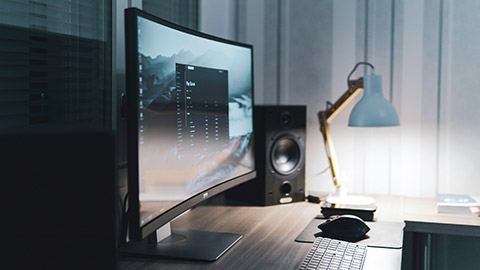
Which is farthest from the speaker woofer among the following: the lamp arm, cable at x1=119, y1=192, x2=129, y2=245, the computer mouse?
cable at x1=119, y1=192, x2=129, y2=245

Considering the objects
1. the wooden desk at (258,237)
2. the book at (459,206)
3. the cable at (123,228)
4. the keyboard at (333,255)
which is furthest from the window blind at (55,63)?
the book at (459,206)

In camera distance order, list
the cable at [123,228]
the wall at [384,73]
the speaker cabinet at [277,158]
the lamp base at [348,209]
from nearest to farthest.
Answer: the cable at [123,228] < the lamp base at [348,209] < the speaker cabinet at [277,158] < the wall at [384,73]

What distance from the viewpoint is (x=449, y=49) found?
198 cm

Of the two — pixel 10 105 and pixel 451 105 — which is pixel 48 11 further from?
pixel 451 105

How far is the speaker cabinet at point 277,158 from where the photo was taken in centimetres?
180

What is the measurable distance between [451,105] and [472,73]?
0.47 ft

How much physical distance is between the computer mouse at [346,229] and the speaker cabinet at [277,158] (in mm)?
428

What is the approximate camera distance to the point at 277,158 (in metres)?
1.85

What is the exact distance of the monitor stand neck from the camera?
1211 millimetres

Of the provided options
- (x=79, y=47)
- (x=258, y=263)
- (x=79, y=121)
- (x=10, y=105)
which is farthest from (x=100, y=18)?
(x=258, y=263)

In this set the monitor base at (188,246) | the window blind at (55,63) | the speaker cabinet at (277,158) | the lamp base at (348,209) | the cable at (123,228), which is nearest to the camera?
Result: the window blind at (55,63)

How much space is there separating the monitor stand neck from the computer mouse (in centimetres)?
25

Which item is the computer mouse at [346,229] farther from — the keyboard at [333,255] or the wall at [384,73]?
the wall at [384,73]

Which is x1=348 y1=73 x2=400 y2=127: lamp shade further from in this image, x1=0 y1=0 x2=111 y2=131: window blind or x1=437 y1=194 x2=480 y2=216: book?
x1=0 y1=0 x2=111 y2=131: window blind
